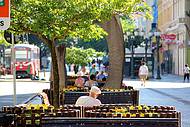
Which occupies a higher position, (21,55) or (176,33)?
(176,33)

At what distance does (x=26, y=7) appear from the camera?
10070 millimetres

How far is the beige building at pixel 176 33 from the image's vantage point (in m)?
59.0

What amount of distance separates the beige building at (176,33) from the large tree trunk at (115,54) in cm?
3545

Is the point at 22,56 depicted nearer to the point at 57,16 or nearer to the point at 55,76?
the point at 55,76

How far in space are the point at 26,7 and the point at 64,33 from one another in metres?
1.00

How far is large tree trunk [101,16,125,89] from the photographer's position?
62.1ft

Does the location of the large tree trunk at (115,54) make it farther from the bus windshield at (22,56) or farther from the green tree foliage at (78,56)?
the bus windshield at (22,56)

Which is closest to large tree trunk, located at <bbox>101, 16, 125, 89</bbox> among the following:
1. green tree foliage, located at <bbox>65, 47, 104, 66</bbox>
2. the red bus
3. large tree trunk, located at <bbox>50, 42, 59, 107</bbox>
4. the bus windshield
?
large tree trunk, located at <bbox>50, 42, 59, 107</bbox>

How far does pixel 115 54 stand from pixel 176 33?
4707cm

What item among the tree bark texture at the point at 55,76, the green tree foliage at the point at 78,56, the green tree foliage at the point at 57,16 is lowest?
the tree bark texture at the point at 55,76

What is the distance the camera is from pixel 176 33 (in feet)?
214

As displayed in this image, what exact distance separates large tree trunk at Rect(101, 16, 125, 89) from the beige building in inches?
1396

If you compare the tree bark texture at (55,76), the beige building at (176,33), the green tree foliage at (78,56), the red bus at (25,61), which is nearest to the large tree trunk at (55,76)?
the tree bark texture at (55,76)

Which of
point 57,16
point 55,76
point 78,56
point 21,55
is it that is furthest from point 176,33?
point 57,16
